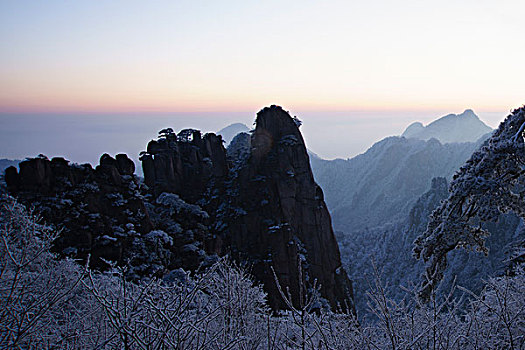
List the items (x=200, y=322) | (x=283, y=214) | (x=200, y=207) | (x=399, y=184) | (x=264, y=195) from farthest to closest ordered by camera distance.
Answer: (x=399, y=184)
(x=264, y=195)
(x=283, y=214)
(x=200, y=207)
(x=200, y=322)

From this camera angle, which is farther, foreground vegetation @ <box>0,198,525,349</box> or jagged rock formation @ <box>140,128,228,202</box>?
jagged rock formation @ <box>140,128,228,202</box>

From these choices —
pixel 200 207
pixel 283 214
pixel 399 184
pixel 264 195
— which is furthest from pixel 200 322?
pixel 399 184

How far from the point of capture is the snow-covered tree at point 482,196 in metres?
8.73

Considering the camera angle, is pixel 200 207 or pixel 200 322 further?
pixel 200 207

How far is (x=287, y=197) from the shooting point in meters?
34.0

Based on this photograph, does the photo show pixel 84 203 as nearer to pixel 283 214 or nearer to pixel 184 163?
pixel 184 163

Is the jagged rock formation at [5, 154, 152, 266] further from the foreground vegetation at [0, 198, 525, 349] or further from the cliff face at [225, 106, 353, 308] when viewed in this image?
the foreground vegetation at [0, 198, 525, 349]

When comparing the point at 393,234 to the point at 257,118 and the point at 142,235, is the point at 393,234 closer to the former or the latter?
the point at 257,118

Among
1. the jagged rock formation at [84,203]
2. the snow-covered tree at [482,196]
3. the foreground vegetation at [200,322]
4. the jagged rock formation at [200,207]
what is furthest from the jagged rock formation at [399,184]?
the foreground vegetation at [200,322]

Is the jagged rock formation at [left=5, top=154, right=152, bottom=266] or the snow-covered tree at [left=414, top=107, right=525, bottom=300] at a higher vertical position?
the snow-covered tree at [left=414, top=107, right=525, bottom=300]

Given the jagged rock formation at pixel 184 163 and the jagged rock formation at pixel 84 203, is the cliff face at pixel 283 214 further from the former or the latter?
the jagged rock formation at pixel 84 203

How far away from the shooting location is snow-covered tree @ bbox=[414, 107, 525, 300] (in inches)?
344

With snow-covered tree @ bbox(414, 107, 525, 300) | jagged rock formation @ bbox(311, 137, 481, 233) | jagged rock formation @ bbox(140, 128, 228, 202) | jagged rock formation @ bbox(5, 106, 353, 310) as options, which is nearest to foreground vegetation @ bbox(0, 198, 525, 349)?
snow-covered tree @ bbox(414, 107, 525, 300)

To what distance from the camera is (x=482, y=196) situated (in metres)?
8.92
